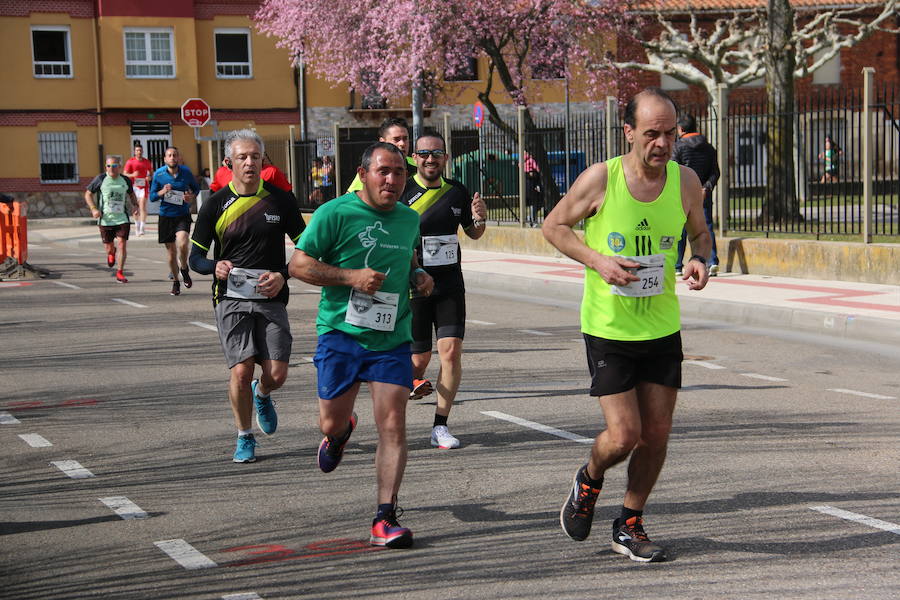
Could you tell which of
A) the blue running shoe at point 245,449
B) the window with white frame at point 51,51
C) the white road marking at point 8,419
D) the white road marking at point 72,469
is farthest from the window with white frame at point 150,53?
the blue running shoe at point 245,449

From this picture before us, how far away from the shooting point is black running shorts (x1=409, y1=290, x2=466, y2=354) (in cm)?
784

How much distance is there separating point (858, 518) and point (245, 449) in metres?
3.26

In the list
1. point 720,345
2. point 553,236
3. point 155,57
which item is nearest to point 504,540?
point 553,236

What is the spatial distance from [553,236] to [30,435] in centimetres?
419

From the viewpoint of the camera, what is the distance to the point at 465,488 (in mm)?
6531

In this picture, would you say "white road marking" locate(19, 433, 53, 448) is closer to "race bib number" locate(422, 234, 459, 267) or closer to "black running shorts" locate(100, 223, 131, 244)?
"race bib number" locate(422, 234, 459, 267)

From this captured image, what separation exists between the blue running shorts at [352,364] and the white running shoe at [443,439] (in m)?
1.90

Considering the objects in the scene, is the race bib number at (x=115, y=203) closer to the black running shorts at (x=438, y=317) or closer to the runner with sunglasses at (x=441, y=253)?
the runner with sunglasses at (x=441, y=253)

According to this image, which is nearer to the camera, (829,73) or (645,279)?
(645,279)

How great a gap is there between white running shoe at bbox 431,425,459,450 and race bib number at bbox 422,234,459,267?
981mm

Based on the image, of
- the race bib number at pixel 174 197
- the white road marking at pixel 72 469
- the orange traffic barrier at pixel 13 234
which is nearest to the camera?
the white road marking at pixel 72 469

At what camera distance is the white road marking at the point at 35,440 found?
25.7 feet

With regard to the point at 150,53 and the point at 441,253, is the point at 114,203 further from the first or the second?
the point at 150,53

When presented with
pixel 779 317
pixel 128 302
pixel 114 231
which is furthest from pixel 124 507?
pixel 114 231
